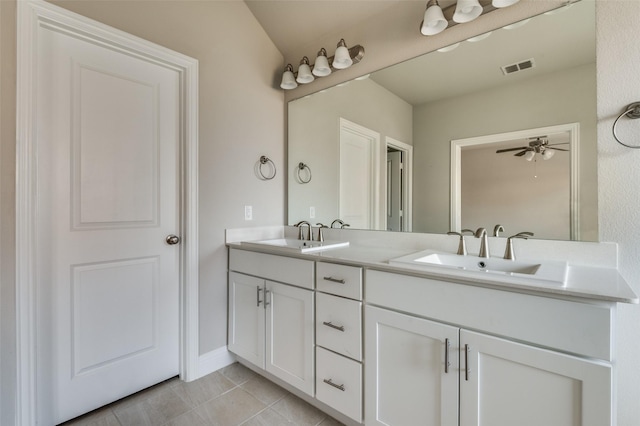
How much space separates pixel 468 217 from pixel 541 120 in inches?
22.0

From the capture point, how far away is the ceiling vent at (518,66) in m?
1.39

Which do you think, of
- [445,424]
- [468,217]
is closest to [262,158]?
[468,217]

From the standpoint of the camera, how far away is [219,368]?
202 centimetres

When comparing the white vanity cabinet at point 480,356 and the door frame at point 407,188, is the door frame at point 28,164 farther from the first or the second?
the door frame at point 407,188

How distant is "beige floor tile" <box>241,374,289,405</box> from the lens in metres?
1.73

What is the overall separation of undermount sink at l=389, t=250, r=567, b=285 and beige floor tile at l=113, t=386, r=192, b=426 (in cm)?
146

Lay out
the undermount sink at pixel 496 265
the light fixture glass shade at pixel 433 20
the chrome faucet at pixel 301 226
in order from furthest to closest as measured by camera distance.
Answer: the chrome faucet at pixel 301 226 < the light fixture glass shade at pixel 433 20 < the undermount sink at pixel 496 265

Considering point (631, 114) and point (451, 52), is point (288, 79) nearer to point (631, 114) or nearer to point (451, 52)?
point (451, 52)

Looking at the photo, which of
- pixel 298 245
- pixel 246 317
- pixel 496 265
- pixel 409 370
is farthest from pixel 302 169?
pixel 409 370

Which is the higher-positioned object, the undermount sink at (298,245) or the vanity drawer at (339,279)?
the undermount sink at (298,245)

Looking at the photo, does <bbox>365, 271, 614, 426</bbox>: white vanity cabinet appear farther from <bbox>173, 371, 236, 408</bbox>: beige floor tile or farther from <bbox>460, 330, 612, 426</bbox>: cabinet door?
<bbox>173, 371, 236, 408</bbox>: beige floor tile

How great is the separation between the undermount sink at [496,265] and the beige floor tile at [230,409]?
1.18m

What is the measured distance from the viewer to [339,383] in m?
1.42

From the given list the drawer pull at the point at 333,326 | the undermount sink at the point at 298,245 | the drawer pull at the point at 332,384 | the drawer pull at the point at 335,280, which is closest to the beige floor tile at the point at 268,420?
the drawer pull at the point at 332,384
